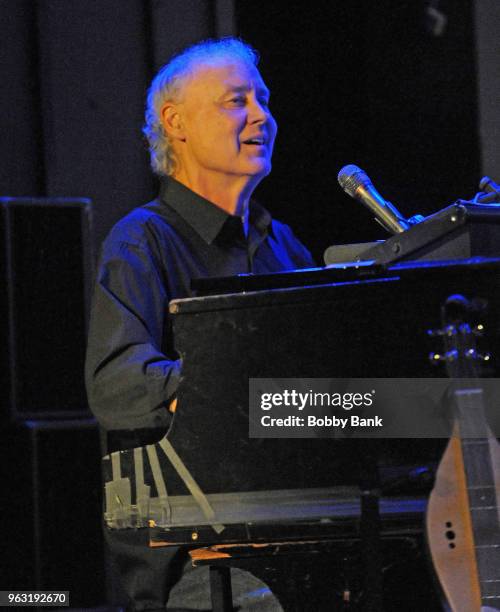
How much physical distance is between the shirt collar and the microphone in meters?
0.35

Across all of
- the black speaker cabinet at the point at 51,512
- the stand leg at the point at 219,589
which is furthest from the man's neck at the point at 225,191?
the stand leg at the point at 219,589

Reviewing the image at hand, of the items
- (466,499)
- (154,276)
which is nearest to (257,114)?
(154,276)

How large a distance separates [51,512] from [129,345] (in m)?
0.85

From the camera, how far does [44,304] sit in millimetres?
2713

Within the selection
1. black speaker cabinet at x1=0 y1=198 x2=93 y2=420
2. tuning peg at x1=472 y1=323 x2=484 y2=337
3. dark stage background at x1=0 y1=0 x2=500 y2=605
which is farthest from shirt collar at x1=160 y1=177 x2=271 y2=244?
tuning peg at x1=472 y1=323 x2=484 y2=337

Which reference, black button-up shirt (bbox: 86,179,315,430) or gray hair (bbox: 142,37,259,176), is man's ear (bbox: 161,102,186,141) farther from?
black button-up shirt (bbox: 86,179,315,430)

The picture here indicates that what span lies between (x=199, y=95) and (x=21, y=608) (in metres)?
1.33

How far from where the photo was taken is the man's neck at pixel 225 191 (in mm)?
2404

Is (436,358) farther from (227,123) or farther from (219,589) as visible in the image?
(227,123)

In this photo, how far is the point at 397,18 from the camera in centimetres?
301

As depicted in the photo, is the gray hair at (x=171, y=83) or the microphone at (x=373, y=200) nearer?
the microphone at (x=373, y=200)

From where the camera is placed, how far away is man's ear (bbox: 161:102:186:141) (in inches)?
98.3

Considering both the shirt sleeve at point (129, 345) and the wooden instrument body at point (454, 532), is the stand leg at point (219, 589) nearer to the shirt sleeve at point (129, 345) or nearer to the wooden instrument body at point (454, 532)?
the shirt sleeve at point (129, 345)

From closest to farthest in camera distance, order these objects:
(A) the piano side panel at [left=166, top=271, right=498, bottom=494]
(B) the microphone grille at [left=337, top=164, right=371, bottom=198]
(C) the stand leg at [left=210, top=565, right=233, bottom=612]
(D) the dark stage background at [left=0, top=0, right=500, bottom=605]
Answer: (A) the piano side panel at [left=166, top=271, right=498, bottom=494], (C) the stand leg at [left=210, top=565, right=233, bottom=612], (B) the microphone grille at [left=337, top=164, right=371, bottom=198], (D) the dark stage background at [left=0, top=0, right=500, bottom=605]
